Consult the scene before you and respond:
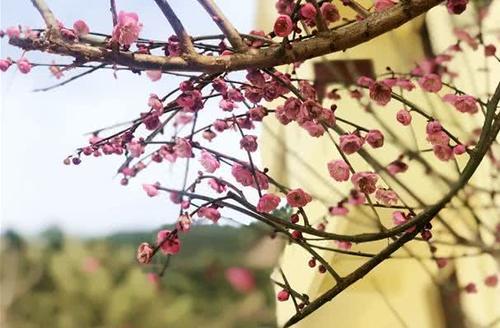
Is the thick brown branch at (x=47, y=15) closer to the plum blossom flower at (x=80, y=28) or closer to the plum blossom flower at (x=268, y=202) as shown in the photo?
the plum blossom flower at (x=80, y=28)

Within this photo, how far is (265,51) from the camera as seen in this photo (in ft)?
1.98

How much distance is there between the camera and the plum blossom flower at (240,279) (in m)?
1.09

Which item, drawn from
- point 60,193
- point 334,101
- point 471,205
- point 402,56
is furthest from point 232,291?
point 402,56

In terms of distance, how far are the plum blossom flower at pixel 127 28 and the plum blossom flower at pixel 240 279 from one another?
1.86 feet

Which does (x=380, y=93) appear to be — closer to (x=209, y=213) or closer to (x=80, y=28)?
(x=209, y=213)

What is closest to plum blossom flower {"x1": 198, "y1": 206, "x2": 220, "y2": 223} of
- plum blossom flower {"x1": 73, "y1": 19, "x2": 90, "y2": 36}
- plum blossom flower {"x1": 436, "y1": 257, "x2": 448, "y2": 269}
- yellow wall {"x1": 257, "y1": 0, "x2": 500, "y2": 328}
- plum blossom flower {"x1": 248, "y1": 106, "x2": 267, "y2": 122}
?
plum blossom flower {"x1": 248, "y1": 106, "x2": 267, "y2": 122}

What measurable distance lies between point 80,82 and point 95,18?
124mm

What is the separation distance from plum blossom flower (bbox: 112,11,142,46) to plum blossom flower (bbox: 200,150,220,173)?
7.3 inches

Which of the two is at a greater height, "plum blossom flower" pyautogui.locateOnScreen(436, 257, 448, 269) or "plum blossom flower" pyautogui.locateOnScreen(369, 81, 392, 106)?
"plum blossom flower" pyautogui.locateOnScreen(436, 257, 448, 269)

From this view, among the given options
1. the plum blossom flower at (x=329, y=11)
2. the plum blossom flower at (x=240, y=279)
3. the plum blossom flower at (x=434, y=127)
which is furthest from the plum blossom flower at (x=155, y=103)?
the plum blossom flower at (x=240, y=279)

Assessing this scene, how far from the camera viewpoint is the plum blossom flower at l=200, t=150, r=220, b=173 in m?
0.76

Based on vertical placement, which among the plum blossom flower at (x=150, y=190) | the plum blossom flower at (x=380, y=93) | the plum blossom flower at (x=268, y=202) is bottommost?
the plum blossom flower at (x=268, y=202)

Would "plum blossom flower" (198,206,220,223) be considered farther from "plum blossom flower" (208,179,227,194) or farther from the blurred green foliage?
the blurred green foliage

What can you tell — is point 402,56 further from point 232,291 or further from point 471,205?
point 232,291
